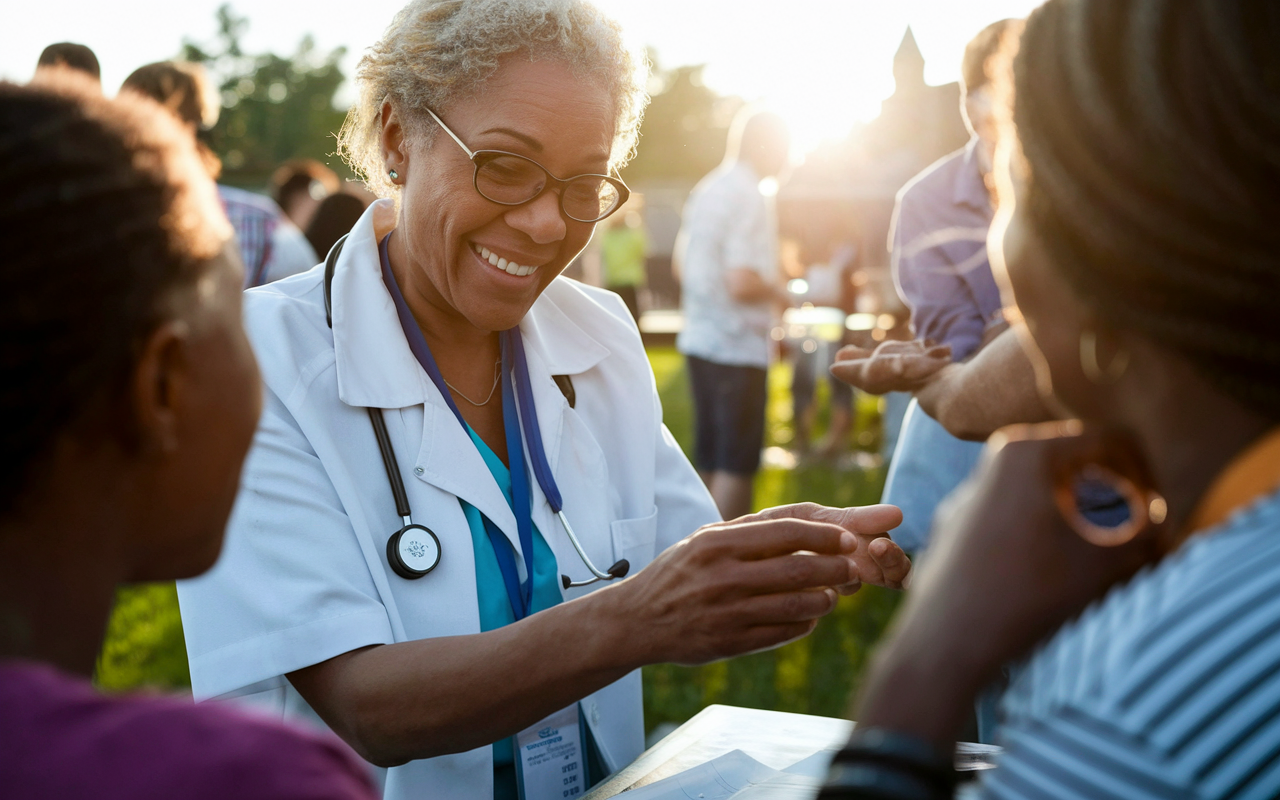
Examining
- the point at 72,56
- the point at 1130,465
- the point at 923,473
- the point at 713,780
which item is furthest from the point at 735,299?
the point at 1130,465

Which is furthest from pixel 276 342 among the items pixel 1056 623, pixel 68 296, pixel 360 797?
pixel 1056 623

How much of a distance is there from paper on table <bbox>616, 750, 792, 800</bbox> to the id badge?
36 centimetres

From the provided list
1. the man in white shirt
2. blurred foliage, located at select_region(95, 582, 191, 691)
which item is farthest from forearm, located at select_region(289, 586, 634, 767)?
the man in white shirt

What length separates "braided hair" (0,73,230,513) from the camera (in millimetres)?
853

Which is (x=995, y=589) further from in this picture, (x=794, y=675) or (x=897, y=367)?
(x=794, y=675)

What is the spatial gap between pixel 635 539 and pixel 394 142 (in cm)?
105

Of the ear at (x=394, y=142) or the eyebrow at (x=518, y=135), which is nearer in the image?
the eyebrow at (x=518, y=135)

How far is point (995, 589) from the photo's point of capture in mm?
918

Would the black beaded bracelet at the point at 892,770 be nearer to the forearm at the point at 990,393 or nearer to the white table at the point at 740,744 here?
the white table at the point at 740,744

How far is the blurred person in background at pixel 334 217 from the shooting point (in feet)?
18.1

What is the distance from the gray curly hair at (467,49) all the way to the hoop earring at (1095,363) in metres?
1.47

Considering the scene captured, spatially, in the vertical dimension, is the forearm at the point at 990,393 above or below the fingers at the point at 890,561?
above

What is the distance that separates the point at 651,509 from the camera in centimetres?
236

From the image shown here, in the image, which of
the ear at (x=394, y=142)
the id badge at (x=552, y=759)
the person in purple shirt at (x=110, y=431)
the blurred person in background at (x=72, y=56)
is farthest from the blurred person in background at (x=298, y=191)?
the person in purple shirt at (x=110, y=431)
